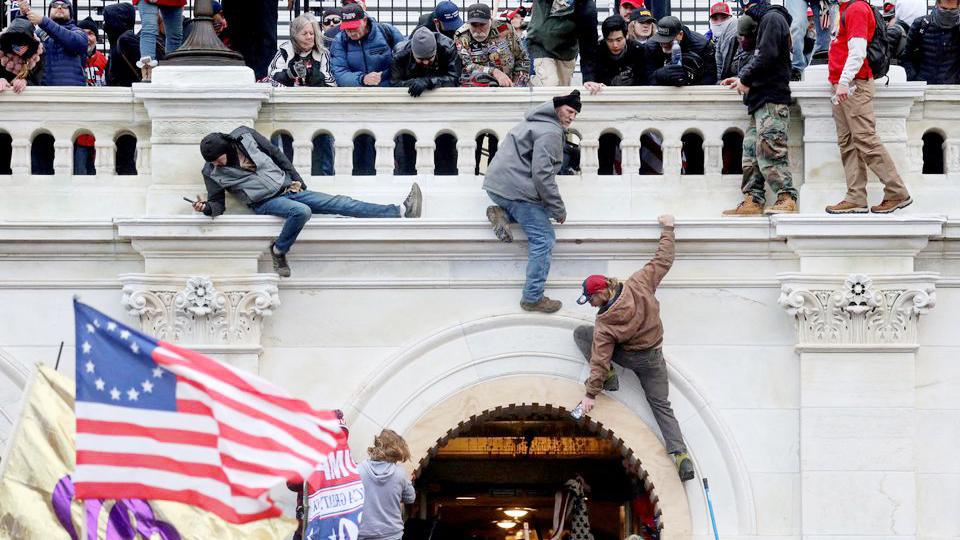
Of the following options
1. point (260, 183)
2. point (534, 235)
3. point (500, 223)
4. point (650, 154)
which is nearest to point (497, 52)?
point (650, 154)

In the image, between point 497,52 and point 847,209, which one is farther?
point 497,52

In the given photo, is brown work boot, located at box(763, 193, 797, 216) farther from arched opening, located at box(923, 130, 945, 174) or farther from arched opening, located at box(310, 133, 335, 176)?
arched opening, located at box(310, 133, 335, 176)

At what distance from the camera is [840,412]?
23.6 meters

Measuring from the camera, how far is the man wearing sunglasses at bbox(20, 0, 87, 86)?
85.5ft

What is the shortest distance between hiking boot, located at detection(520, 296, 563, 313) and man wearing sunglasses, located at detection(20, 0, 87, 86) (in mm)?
5404

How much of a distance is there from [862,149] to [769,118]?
2.88 feet

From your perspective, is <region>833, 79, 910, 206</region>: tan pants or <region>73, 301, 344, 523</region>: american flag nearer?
<region>73, 301, 344, 523</region>: american flag

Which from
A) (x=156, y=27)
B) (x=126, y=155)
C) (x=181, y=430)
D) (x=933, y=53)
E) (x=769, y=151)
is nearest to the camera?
(x=181, y=430)

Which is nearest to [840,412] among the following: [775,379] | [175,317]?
[775,379]

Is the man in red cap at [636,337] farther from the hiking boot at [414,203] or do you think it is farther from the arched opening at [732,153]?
the hiking boot at [414,203]

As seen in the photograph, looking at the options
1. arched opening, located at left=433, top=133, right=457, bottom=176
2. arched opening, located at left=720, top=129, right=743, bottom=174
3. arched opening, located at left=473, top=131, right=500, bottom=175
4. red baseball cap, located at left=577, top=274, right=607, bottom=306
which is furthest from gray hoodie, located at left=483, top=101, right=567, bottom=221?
arched opening, located at left=720, top=129, right=743, bottom=174

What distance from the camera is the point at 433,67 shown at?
24484mm

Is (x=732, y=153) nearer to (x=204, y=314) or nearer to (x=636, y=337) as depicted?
(x=636, y=337)

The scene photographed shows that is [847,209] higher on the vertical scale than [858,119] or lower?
lower
